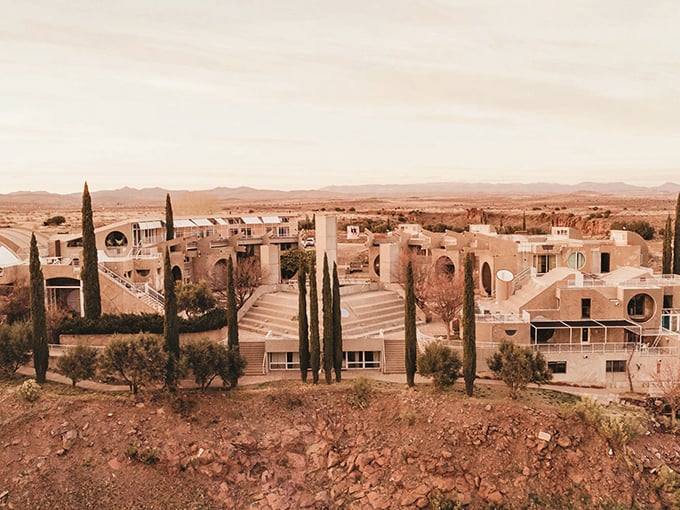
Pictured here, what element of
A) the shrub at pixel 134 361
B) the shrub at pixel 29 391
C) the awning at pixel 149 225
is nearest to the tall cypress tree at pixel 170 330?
the shrub at pixel 134 361

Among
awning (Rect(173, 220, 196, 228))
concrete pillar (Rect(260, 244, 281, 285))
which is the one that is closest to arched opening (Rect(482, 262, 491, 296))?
concrete pillar (Rect(260, 244, 281, 285))

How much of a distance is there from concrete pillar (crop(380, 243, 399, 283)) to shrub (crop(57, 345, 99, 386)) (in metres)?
23.2

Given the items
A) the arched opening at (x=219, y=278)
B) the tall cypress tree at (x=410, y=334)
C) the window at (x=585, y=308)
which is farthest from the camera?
the arched opening at (x=219, y=278)

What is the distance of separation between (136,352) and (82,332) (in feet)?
22.4

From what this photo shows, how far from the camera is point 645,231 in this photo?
6988cm

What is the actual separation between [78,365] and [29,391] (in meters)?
2.25

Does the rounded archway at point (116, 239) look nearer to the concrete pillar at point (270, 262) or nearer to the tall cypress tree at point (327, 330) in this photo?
the concrete pillar at point (270, 262)

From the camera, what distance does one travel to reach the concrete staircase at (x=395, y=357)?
103 ft

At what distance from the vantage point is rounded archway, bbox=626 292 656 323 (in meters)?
32.7

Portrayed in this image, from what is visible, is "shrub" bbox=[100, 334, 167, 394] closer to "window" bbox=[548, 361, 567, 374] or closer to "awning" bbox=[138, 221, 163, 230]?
"window" bbox=[548, 361, 567, 374]

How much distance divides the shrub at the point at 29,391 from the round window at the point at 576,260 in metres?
32.8

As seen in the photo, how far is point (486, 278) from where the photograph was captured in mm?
44094

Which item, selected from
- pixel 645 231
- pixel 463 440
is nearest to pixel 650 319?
pixel 463 440

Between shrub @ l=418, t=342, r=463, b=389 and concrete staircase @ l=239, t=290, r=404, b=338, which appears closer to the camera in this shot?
shrub @ l=418, t=342, r=463, b=389
